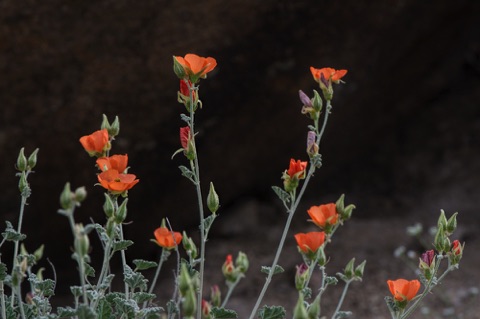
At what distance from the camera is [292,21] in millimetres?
2736

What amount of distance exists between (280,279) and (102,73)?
1.02 metres

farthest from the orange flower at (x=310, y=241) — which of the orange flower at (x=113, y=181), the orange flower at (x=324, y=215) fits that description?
the orange flower at (x=113, y=181)

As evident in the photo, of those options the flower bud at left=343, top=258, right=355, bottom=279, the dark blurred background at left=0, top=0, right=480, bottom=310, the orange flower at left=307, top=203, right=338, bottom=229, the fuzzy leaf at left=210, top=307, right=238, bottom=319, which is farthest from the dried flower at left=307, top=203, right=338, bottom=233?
the dark blurred background at left=0, top=0, right=480, bottom=310

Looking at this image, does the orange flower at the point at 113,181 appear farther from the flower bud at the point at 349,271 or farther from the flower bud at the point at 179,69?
the flower bud at the point at 349,271

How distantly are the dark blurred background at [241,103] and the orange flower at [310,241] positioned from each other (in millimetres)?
1290

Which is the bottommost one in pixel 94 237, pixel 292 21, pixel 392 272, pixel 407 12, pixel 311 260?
pixel 311 260

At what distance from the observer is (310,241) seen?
53.8 inches

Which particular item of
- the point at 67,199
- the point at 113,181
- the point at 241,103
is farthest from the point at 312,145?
the point at 241,103

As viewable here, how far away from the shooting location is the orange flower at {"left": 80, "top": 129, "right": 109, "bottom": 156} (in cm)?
140

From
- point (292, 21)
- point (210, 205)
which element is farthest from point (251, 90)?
point (210, 205)

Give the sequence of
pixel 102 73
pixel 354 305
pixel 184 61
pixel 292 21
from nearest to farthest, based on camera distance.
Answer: pixel 184 61 < pixel 102 73 < pixel 292 21 < pixel 354 305

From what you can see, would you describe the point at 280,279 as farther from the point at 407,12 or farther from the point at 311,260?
the point at 311,260

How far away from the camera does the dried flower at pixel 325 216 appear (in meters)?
1.42

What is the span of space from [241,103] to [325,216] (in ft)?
4.72
